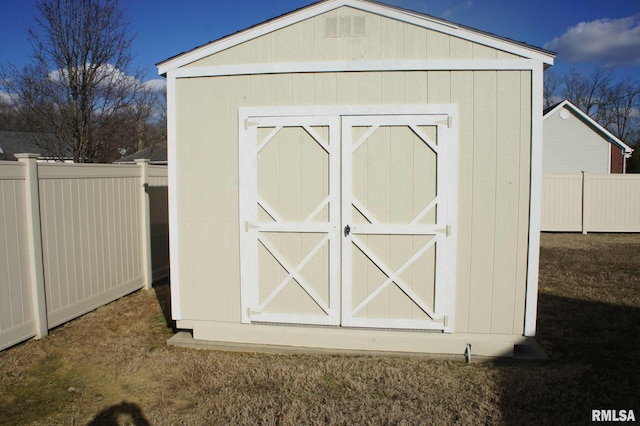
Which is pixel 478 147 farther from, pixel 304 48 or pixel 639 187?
pixel 639 187

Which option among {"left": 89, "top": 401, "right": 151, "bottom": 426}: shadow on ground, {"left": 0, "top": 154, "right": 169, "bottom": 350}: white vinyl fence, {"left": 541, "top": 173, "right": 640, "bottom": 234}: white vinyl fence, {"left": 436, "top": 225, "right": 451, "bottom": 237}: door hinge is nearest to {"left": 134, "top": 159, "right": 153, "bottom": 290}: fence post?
{"left": 0, "top": 154, "right": 169, "bottom": 350}: white vinyl fence

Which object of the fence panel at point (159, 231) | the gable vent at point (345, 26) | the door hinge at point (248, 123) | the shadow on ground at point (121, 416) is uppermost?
Result: the gable vent at point (345, 26)

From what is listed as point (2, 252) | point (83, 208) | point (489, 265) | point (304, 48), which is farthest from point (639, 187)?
point (2, 252)

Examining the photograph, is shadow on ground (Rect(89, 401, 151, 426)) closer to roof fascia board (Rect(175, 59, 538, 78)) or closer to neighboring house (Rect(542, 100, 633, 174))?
roof fascia board (Rect(175, 59, 538, 78))

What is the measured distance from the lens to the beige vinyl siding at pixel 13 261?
441 centimetres

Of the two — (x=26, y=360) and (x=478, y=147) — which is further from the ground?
(x=478, y=147)

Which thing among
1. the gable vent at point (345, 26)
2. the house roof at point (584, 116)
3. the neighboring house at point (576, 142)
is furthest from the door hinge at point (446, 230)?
the neighboring house at point (576, 142)

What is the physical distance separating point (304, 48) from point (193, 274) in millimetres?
2440

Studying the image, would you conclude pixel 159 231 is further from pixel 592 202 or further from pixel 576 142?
pixel 576 142

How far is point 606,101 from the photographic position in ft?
114

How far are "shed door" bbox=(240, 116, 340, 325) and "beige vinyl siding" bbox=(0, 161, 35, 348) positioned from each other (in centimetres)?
216

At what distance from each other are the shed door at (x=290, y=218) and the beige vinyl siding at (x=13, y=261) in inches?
85.0

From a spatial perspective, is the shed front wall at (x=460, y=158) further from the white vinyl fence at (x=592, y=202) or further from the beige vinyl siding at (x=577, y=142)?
the beige vinyl siding at (x=577, y=142)

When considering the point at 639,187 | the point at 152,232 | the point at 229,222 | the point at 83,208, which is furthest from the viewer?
the point at 639,187
